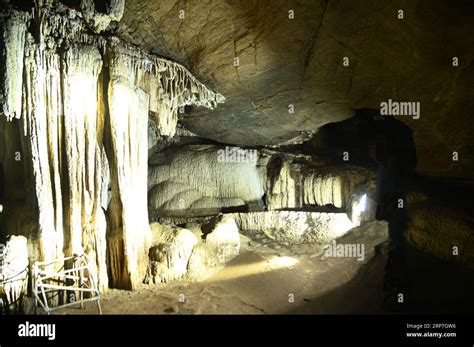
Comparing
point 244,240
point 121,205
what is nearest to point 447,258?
point 244,240

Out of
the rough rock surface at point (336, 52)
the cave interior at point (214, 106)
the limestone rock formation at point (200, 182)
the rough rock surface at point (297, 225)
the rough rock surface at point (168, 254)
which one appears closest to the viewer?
the rough rock surface at point (336, 52)

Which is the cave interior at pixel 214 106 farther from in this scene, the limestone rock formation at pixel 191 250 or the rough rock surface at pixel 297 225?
the rough rock surface at pixel 297 225

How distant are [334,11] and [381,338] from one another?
4969 mm

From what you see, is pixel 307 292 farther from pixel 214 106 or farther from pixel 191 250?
A: pixel 214 106

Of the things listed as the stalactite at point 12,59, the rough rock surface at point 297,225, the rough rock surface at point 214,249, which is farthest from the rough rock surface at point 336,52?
the rough rock surface at point 214,249

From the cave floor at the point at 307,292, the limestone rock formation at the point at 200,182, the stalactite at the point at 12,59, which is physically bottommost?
the cave floor at the point at 307,292

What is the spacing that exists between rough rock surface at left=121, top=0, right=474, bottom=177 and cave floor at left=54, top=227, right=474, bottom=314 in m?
3.06

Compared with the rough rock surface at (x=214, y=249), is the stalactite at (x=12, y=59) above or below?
above

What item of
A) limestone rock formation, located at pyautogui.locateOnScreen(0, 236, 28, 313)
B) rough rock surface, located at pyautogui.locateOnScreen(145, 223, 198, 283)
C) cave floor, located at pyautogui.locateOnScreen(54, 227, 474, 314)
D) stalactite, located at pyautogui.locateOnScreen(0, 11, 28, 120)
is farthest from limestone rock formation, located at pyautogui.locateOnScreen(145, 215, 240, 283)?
stalactite, located at pyautogui.locateOnScreen(0, 11, 28, 120)

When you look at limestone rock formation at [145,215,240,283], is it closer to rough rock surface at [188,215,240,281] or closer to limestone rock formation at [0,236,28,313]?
rough rock surface at [188,215,240,281]

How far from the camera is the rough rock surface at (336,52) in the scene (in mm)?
5359

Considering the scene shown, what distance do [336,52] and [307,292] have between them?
4.83 meters

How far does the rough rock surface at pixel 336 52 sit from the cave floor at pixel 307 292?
3061mm

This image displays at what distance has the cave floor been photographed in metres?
5.77
